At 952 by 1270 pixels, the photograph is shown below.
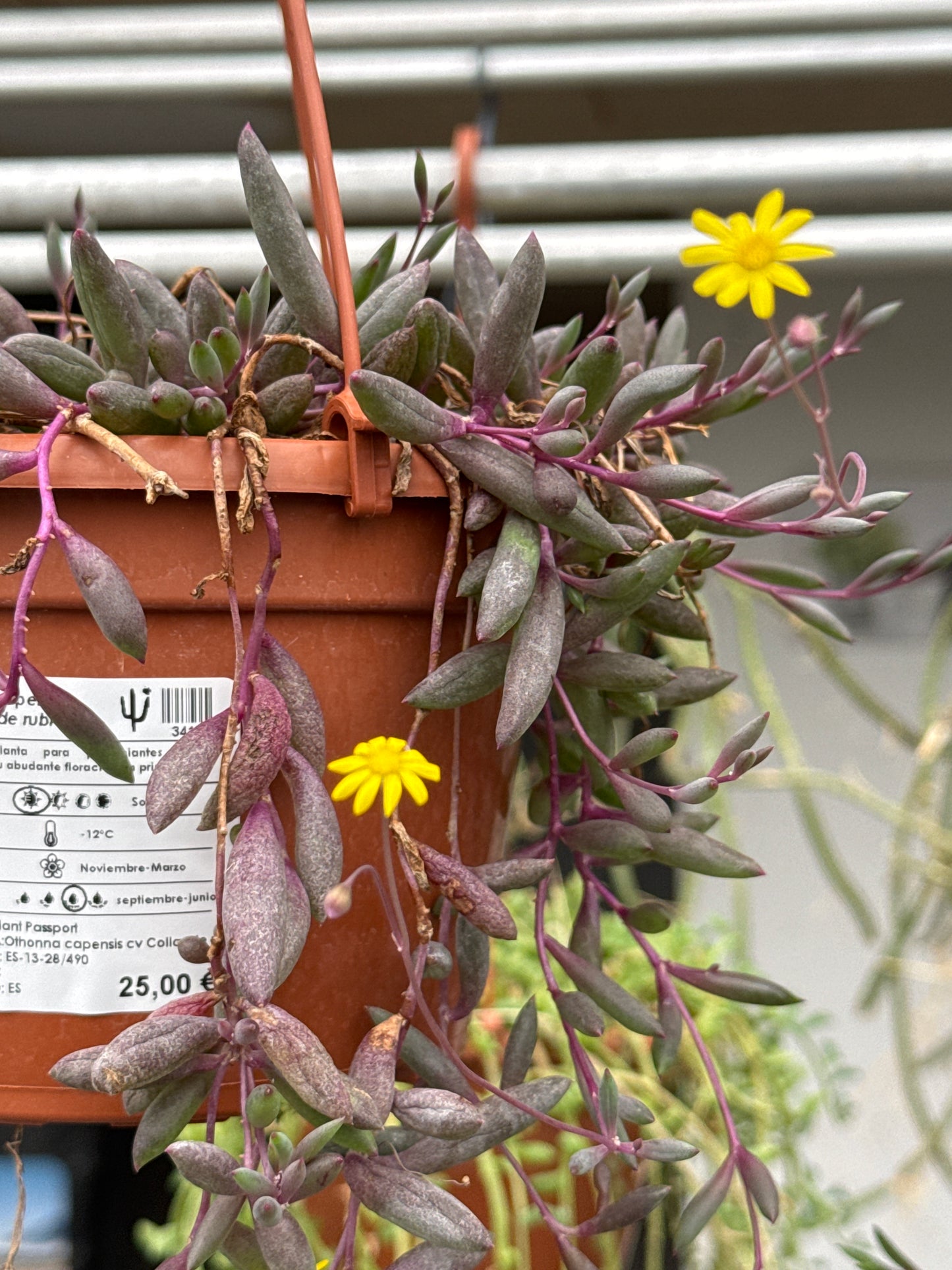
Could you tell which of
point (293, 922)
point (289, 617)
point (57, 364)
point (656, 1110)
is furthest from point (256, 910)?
point (656, 1110)

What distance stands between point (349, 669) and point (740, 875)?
190mm

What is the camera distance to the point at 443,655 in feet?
1.54

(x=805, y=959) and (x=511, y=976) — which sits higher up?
(x=511, y=976)

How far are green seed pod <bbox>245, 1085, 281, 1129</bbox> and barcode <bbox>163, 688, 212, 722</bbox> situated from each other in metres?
0.15

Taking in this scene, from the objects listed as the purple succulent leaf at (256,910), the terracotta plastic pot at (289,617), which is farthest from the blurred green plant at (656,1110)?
the purple succulent leaf at (256,910)

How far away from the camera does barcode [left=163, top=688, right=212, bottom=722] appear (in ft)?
1.41

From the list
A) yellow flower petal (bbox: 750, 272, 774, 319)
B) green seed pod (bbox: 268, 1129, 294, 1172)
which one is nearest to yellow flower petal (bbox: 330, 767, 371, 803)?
green seed pod (bbox: 268, 1129, 294, 1172)

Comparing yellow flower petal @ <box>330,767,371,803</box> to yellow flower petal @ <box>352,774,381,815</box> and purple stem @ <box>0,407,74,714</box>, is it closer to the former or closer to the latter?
yellow flower petal @ <box>352,774,381,815</box>

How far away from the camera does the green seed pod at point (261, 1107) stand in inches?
13.2

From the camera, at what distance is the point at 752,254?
1.38 feet

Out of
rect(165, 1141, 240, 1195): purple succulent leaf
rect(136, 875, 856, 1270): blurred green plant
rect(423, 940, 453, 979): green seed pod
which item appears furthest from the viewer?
rect(136, 875, 856, 1270): blurred green plant

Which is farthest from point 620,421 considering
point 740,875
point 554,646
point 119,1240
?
point 119,1240

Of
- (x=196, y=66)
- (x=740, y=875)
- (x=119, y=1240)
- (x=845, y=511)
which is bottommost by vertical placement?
(x=119, y=1240)

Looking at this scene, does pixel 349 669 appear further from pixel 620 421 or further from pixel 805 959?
pixel 805 959
